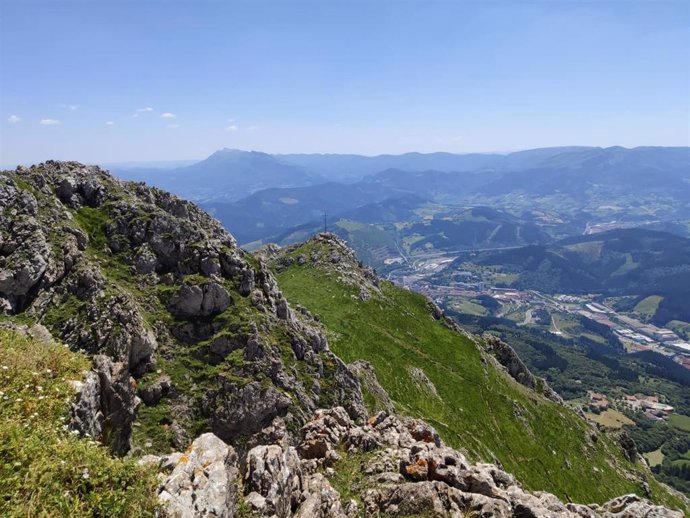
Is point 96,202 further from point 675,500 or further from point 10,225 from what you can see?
point 675,500

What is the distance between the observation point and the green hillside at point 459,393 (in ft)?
271

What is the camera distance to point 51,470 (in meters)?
13.7

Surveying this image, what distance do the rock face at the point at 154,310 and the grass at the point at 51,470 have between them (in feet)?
50.4

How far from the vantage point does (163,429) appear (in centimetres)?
4075

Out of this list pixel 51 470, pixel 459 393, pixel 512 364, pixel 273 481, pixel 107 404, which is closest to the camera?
pixel 51 470

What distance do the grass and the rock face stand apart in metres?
15.4

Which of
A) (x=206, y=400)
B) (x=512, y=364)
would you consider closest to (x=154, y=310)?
(x=206, y=400)

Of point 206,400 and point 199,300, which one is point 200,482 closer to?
point 206,400

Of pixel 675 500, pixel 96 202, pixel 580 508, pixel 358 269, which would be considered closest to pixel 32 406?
pixel 580 508

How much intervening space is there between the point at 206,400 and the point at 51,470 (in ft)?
108

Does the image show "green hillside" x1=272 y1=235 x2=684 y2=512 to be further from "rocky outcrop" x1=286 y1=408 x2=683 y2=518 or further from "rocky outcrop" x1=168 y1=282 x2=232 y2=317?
"rocky outcrop" x1=286 y1=408 x2=683 y2=518

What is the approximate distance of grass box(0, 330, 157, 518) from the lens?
12.8m

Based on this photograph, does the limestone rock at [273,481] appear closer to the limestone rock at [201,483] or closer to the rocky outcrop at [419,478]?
the limestone rock at [201,483]

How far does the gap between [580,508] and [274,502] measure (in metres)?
24.7
